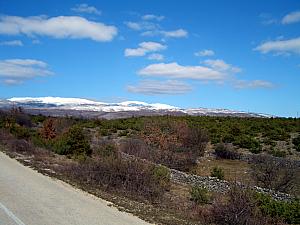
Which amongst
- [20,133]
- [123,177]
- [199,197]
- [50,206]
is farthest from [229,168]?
[50,206]

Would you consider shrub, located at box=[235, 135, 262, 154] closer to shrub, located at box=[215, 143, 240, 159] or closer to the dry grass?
shrub, located at box=[215, 143, 240, 159]

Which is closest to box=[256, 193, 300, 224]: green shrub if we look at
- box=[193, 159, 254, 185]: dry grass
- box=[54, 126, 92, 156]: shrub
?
box=[193, 159, 254, 185]: dry grass

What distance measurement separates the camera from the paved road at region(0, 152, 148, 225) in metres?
9.63

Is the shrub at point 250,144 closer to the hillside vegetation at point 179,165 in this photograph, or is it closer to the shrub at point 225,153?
the hillside vegetation at point 179,165

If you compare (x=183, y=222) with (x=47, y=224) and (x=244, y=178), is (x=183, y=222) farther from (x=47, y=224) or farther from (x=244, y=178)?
(x=244, y=178)

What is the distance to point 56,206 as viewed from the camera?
11266 mm

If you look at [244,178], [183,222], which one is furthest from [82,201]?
[244,178]

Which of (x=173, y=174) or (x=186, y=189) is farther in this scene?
(x=173, y=174)

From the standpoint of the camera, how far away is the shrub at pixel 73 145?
1155 inches

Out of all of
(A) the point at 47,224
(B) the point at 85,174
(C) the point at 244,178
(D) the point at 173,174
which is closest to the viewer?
(A) the point at 47,224

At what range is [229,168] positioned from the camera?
30.5 m

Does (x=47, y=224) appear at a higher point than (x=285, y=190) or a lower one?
higher

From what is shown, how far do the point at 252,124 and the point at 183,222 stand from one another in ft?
130

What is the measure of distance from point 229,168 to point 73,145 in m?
11.4
